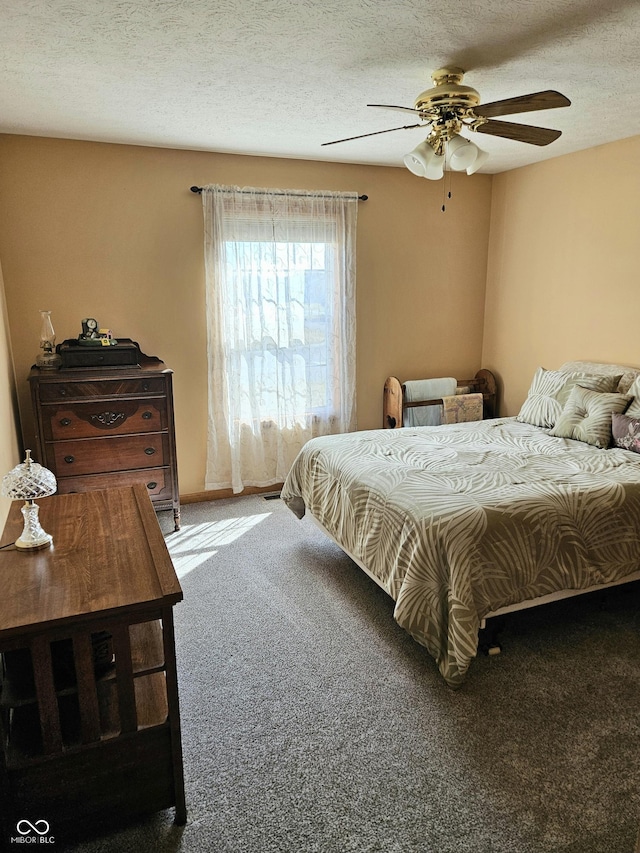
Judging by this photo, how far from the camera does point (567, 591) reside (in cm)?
252

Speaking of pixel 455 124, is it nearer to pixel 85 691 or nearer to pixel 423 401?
pixel 423 401

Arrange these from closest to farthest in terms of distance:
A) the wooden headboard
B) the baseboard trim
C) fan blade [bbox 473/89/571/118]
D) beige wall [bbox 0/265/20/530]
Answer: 1. fan blade [bbox 473/89/571/118]
2. beige wall [bbox 0/265/20/530]
3. the baseboard trim
4. the wooden headboard

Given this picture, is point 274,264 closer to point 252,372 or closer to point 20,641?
point 252,372

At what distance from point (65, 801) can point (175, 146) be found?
143 inches

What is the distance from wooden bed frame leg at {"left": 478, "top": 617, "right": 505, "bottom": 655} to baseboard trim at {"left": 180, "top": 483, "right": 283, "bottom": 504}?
2.34 m

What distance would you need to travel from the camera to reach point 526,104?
2.29m

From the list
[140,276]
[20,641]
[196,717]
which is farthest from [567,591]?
[140,276]

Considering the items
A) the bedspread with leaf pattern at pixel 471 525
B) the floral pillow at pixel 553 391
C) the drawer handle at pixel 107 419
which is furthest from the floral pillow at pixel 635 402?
the drawer handle at pixel 107 419

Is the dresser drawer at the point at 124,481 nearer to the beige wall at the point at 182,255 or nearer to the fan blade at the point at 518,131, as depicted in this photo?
the beige wall at the point at 182,255

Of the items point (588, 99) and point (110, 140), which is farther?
point (110, 140)

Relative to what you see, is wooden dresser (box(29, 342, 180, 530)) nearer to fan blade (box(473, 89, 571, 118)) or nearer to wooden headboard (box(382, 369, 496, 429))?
wooden headboard (box(382, 369, 496, 429))

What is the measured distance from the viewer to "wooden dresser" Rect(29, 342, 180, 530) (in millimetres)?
3361

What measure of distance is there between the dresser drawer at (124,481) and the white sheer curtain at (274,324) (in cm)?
61

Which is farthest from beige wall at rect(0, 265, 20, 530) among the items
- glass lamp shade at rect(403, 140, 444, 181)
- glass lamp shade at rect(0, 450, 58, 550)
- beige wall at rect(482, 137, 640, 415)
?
beige wall at rect(482, 137, 640, 415)
